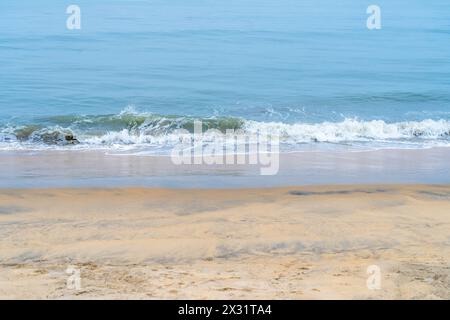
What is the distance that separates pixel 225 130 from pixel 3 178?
5569mm

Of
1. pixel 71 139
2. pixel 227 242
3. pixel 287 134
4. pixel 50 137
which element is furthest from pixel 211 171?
pixel 50 137

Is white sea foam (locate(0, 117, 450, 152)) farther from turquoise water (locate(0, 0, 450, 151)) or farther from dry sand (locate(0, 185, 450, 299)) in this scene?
dry sand (locate(0, 185, 450, 299))

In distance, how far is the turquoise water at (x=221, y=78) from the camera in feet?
45.4

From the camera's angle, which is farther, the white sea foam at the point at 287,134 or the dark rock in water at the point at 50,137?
the dark rock in water at the point at 50,137

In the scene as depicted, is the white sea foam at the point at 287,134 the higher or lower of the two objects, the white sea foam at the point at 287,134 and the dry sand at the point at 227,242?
the higher

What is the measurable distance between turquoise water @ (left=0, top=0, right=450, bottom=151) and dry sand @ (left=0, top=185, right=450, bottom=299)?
13.4 feet

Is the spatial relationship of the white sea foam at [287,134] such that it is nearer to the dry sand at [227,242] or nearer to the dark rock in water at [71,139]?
the dark rock in water at [71,139]

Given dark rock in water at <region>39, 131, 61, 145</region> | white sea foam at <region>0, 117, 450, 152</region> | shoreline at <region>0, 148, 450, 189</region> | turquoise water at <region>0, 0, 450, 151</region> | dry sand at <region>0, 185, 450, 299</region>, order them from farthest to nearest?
turquoise water at <region>0, 0, 450, 151</region>, dark rock in water at <region>39, 131, 61, 145</region>, white sea foam at <region>0, 117, 450, 152</region>, shoreline at <region>0, 148, 450, 189</region>, dry sand at <region>0, 185, 450, 299</region>

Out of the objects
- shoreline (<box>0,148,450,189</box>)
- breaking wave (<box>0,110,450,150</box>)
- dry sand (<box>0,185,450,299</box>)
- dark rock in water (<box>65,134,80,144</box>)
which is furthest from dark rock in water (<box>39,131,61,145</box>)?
dry sand (<box>0,185,450,299</box>)

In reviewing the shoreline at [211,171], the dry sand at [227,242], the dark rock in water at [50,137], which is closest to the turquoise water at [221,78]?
the dark rock in water at [50,137]

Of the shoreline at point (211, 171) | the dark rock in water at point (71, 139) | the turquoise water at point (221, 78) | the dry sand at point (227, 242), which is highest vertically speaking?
the turquoise water at point (221, 78)

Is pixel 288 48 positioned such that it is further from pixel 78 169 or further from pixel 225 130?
pixel 78 169

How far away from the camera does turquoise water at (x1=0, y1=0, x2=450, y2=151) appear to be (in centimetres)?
1384

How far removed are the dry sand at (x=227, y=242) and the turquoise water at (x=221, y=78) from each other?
4094mm
